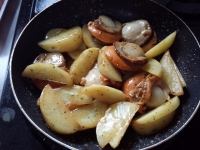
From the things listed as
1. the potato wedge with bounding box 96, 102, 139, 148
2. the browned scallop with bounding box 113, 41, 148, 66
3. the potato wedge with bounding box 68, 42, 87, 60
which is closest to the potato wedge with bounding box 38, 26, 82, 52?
the potato wedge with bounding box 68, 42, 87, 60

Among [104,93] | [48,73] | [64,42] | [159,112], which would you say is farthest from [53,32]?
[159,112]

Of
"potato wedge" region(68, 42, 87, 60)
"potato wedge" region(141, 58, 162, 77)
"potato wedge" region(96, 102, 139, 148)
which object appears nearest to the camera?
"potato wedge" region(96, 102, 139, 148)

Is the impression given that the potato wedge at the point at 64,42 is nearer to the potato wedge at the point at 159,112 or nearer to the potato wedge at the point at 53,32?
the potato wedge at the point at 53,32

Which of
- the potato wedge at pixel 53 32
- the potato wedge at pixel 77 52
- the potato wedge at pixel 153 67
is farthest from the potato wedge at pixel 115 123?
the potato wedge at pixel 53 32

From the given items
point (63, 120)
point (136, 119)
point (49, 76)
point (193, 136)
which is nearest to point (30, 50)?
point (49, 76)

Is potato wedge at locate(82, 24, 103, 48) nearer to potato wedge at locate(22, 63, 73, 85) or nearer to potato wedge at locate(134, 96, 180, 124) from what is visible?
potato wedge at locate(22, 63, 73, 85)

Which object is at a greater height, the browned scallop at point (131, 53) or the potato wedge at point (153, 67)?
the browned scallop at point (131, 53)

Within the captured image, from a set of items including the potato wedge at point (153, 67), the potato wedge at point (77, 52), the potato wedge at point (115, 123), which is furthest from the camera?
the potato wedge at point (77, 52)

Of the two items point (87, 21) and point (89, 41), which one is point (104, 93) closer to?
point (89, 41)
